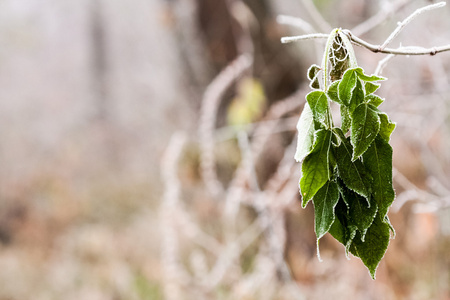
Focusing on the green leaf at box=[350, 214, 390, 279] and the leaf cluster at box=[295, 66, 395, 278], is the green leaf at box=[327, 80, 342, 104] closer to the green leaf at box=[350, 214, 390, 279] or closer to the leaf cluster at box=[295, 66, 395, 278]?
the leaf cluster at box=[295, 66, 395, 278]

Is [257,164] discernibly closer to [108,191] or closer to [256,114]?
[256,114]

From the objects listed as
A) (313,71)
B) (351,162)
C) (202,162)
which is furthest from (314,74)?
(202,162)

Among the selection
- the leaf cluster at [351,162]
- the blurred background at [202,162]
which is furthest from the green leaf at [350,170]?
the blurred background at [202,162]

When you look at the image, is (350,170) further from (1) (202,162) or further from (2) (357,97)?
(1) (202,162)

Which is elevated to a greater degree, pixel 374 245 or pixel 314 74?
pixel 314 74

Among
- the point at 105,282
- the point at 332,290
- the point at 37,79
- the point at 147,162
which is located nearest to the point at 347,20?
the point at 332,290

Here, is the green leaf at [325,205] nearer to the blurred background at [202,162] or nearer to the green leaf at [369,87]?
the green leaf at [369,87]

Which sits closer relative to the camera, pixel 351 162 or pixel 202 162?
pixel 351 162
